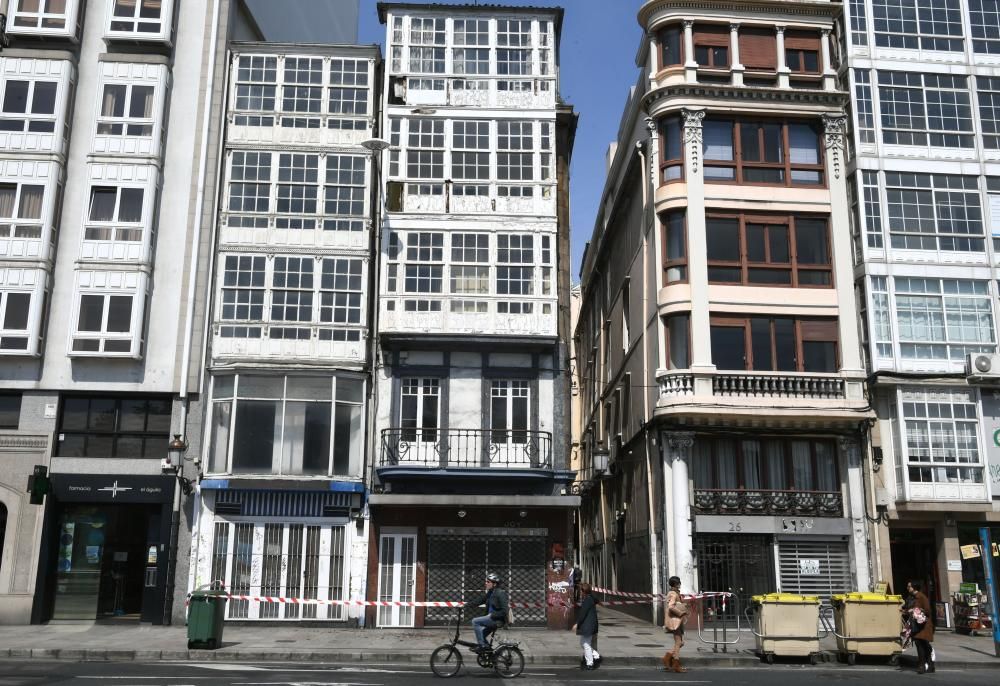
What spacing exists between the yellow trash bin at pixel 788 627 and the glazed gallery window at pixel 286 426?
38.1ft

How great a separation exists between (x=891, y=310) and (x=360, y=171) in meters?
15.8

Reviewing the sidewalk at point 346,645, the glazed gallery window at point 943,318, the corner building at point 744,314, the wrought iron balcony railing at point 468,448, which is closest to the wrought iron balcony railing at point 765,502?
the corner building at point 744,314

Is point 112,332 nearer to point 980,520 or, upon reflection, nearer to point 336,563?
point 336,563

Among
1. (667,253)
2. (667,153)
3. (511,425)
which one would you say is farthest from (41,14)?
(667,253)

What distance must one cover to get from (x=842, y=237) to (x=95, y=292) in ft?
69.0

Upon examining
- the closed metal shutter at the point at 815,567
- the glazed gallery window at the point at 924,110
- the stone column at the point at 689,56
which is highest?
the stone column at the point at 689,56

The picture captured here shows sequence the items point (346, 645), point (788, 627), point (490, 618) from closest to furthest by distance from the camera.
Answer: point (490, 618) → point (788, 627) → point (346, 645)

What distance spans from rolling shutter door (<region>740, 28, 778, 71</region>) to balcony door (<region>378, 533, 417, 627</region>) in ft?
56.1

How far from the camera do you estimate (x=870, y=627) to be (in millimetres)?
18516

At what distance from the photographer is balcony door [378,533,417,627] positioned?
2462 cm

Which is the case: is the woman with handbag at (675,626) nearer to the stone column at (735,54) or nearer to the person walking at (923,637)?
the person walking at (923,637)

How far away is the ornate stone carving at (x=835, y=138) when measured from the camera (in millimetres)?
27438

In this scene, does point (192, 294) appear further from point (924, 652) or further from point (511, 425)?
point (924, 652)

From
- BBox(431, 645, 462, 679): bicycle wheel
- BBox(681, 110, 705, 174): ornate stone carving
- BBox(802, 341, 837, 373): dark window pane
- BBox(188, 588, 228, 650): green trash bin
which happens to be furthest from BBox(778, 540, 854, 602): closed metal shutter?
BBox(188, 588, 228, 650): green trash bin
